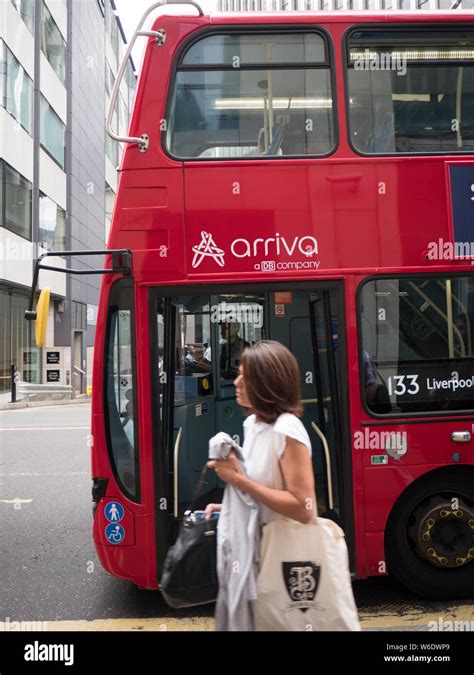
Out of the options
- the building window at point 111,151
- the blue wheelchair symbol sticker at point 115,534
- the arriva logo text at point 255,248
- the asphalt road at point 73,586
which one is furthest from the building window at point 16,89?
the blue wheelchair symbol sticker at point 115,534

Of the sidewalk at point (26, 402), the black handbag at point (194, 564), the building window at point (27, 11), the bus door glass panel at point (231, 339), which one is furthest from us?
the building window at point (27, 11)

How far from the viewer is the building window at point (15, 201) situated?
60.2ft

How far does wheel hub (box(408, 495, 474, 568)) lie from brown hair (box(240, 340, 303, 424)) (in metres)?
2.04

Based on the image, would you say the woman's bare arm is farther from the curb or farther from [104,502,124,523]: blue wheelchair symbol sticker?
the curb

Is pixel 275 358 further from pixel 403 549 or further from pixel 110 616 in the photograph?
pixel 110 616

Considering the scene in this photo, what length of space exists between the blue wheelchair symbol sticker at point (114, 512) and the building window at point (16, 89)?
17926 millimetres

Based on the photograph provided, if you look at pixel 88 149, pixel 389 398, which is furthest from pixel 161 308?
pixel 88 149

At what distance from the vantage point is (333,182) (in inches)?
146

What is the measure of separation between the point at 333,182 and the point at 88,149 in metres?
26.6

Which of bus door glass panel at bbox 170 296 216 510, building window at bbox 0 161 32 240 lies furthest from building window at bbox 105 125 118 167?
bus door glass panel at bbox 170 296 216 510

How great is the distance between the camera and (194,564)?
2191 mm

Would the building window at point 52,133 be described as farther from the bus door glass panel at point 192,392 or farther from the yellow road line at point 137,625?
the yellow road line at point 137,625

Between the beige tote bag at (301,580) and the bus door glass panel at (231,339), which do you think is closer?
the beige tote bag at (301,580)

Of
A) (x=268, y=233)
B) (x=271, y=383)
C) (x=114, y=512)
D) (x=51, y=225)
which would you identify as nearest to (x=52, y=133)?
(x=51, y=225)
